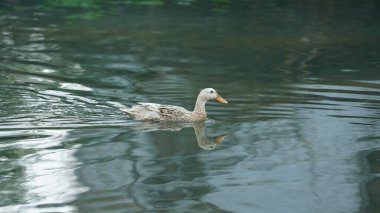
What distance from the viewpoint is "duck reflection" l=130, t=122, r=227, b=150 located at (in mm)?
10492

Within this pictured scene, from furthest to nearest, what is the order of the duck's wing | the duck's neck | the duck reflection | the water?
the duck's neck
the duck's wing
the duck reflection
the water

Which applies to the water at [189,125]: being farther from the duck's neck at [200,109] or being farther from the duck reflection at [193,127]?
the duck's neck at [200,109]

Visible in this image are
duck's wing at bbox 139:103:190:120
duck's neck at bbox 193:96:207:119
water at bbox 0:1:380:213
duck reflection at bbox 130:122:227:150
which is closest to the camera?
water at bbox 0:1:380:213

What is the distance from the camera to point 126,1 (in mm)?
26234

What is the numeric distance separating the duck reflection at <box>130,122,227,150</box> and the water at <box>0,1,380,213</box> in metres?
0.03

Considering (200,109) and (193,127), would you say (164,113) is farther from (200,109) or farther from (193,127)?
(200,109)

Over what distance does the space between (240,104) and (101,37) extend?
23.3 feet

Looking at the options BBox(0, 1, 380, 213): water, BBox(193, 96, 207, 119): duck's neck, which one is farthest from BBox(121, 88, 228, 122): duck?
BBox(0, 1, 380, 213): water

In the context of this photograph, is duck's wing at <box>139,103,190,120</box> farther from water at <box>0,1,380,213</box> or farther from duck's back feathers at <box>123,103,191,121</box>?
water at <box>0,1,380,213</box>

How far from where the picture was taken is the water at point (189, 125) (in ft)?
28.0

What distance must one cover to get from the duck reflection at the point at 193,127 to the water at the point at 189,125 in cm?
3

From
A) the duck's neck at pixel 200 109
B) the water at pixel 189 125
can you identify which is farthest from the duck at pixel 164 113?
the water at pixel 189 125

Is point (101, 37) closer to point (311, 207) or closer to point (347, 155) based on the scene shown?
point (347, 155)

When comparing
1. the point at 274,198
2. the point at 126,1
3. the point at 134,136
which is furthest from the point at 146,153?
the point at 126,1
